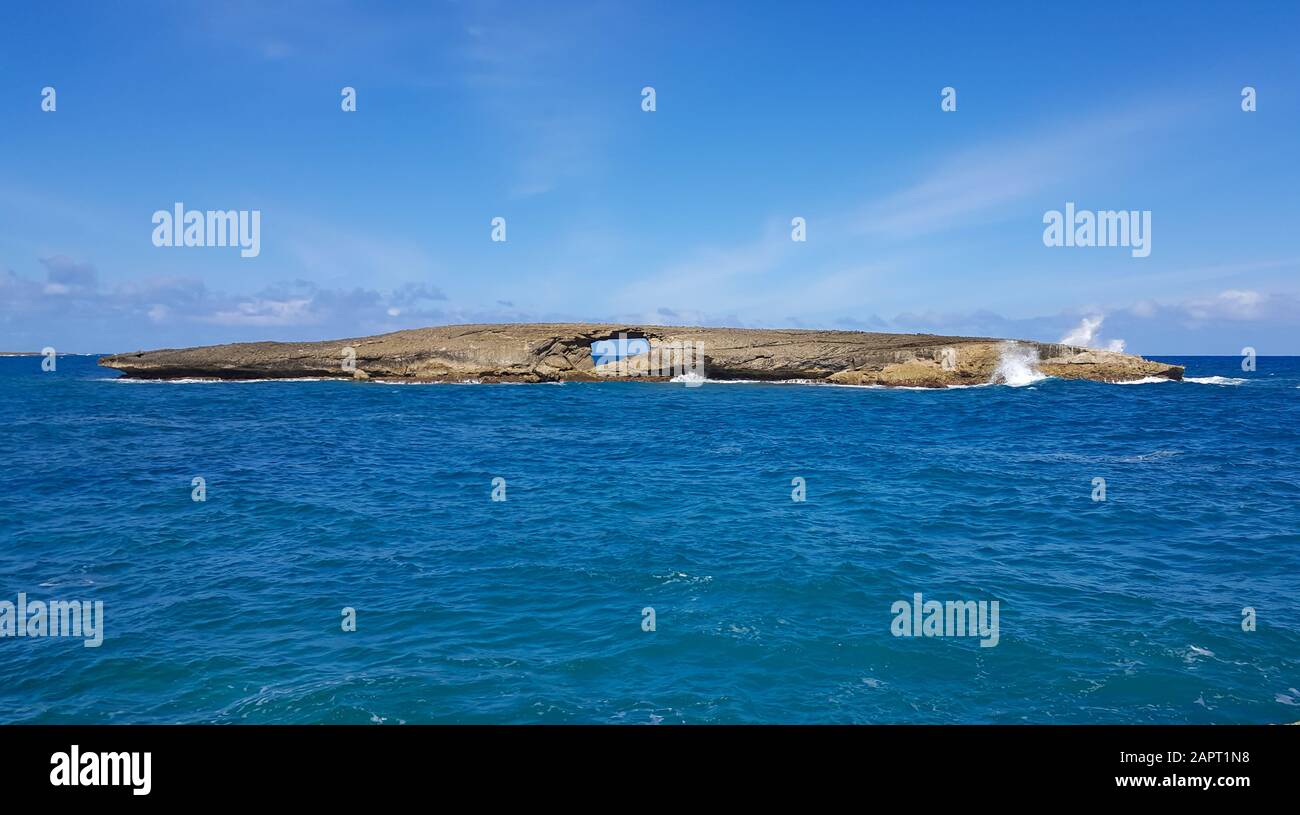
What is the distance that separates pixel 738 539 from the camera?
16.0 m

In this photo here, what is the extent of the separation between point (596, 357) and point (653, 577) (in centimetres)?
6336

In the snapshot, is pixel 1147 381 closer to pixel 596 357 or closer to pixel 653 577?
pixel 596 357

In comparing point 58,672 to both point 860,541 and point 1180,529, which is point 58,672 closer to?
point 860,541

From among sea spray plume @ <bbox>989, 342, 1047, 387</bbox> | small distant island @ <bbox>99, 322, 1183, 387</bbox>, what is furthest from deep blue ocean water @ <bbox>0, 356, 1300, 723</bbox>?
small distant island @ <bbox>99, 322, 1183, 387</bbox>

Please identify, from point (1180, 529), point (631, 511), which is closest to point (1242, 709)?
point (1180, 529)

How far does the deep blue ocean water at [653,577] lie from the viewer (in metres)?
9.02

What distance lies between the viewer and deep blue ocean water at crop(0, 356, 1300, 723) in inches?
355

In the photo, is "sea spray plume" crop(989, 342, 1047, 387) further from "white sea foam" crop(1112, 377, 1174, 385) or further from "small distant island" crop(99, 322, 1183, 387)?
"white sea foam" crop(1112, 377, 1174, 385)

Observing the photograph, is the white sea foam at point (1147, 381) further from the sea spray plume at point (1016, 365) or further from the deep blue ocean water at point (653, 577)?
the deep blue ocean water at point (653, 577)

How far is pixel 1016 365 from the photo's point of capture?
207ft

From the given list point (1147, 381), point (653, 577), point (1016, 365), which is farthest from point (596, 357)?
point (653, 577)

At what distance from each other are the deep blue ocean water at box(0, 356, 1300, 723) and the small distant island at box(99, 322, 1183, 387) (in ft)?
117

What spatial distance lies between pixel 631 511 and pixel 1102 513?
1264 centimetres

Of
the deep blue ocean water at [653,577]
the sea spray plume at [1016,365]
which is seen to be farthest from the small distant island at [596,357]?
the deep blue ocean water at [653,577]
